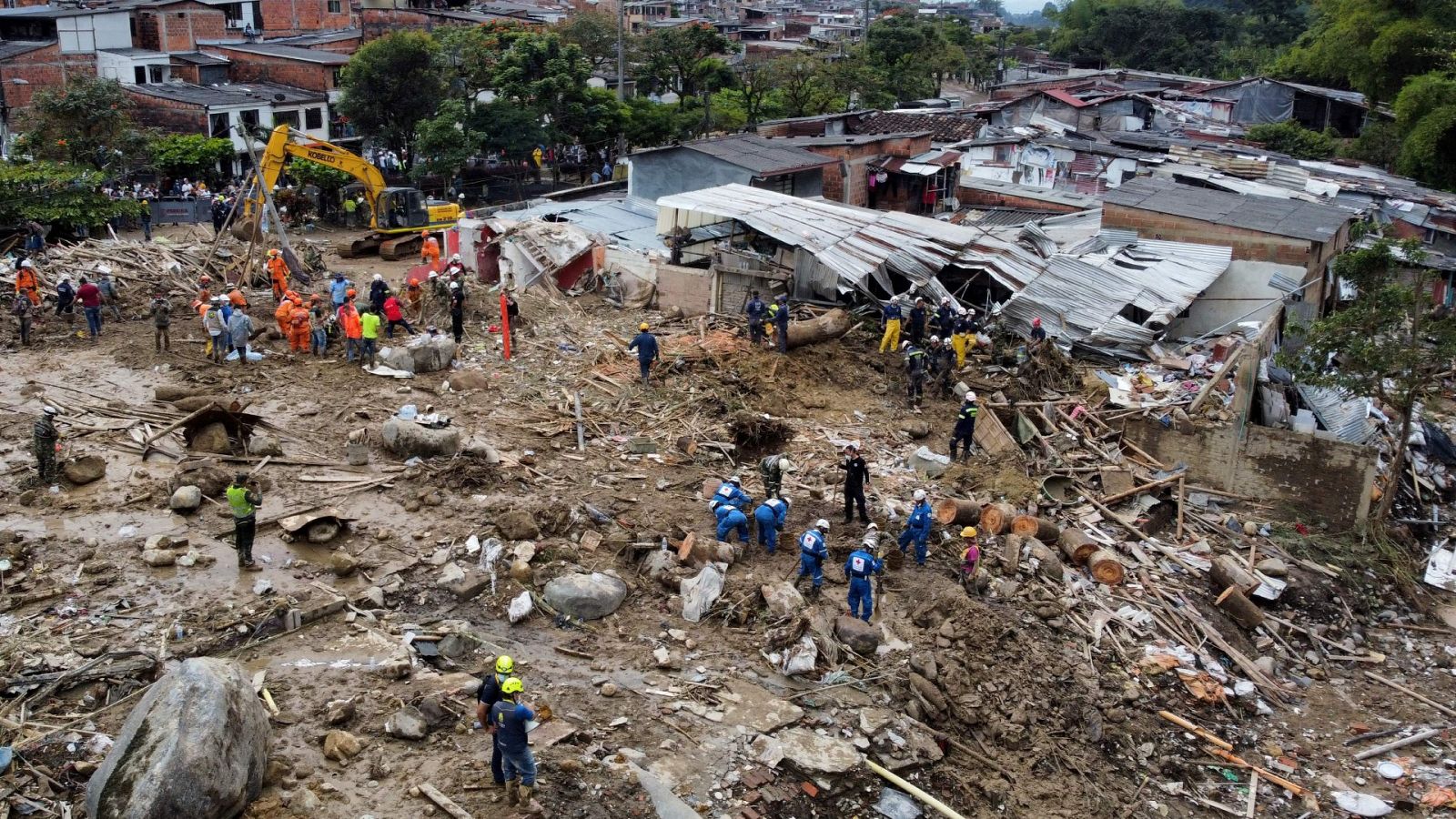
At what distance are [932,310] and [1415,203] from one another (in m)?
15.3

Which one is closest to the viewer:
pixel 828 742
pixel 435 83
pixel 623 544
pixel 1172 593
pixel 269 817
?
pixel 269 817

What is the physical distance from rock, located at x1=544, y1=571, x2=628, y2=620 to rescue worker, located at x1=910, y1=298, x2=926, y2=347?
923 cm

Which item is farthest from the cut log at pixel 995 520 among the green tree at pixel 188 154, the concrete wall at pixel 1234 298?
the green tree at pixel 188 154

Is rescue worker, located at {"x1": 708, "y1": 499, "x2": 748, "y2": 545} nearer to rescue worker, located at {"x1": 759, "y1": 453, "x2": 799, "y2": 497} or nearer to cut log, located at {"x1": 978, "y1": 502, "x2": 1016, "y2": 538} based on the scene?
rescue worker, located at {"x1": 759, "y1": 453, "x2": 799, "y2": 497}

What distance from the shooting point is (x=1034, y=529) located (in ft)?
47.3

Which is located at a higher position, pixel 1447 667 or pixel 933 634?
pixel 933 634

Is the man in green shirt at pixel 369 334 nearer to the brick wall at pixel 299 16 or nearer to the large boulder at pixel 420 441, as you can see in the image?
the large boulder at pixel 420 441

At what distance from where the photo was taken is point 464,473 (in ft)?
46.3

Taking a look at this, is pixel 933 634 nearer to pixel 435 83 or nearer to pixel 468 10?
pixel 435 83

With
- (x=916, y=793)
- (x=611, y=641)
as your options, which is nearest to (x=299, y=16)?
(x=611, y=641)

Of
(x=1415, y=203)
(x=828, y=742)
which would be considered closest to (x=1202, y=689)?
(x=828, y=742)

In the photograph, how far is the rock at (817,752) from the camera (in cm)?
962

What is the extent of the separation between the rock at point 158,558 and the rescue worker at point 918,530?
26.2 feet

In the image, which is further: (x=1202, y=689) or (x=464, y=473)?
(x=464, y=473)
